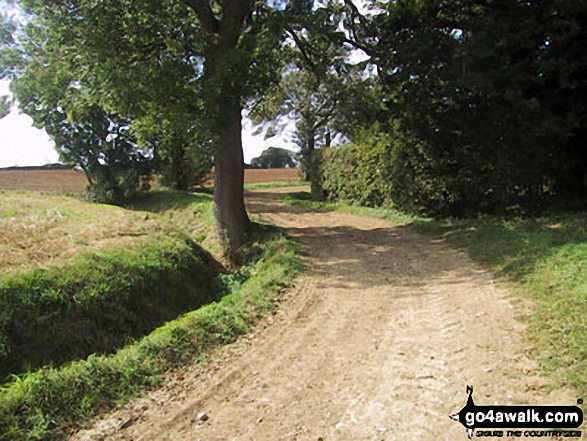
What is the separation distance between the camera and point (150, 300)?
21.6ft

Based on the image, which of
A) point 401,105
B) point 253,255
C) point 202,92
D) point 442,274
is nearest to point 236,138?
point 202,92

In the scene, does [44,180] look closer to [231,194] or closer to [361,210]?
[231,194]

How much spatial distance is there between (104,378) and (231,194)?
6908mm

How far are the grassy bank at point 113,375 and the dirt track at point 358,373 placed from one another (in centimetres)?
21

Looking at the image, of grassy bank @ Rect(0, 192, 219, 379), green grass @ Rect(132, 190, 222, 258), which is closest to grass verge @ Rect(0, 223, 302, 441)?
grassy bank @ Rect(0, 192, 219, 379)

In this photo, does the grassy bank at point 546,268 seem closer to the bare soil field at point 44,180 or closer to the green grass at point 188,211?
the green grass at point 188,211

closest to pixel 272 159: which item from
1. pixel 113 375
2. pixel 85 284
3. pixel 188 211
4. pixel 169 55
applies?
pixel 188 211

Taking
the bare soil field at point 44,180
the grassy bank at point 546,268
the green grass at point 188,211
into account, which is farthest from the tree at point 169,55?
the bare soil field at point 44,180

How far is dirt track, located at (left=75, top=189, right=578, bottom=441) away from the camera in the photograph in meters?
3.11

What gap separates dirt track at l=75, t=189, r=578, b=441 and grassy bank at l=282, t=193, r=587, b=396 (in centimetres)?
21

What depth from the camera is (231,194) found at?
10.4m

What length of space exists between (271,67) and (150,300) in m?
5.96

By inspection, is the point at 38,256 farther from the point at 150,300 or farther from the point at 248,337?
the point at 248,337

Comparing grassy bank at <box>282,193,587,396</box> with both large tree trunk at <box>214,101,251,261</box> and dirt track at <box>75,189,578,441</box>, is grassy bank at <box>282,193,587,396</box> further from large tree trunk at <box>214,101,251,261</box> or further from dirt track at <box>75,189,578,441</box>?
large tree trunk at <box>214,101,251,261</box>
